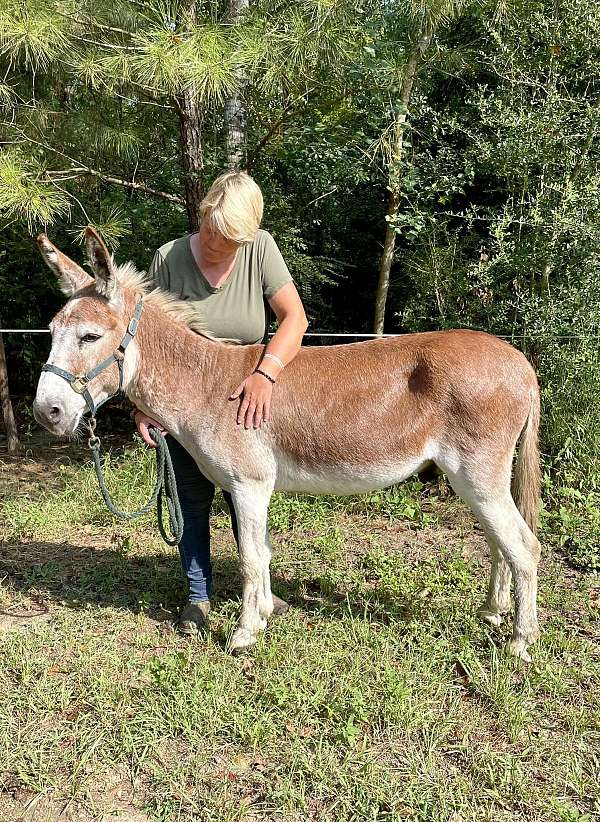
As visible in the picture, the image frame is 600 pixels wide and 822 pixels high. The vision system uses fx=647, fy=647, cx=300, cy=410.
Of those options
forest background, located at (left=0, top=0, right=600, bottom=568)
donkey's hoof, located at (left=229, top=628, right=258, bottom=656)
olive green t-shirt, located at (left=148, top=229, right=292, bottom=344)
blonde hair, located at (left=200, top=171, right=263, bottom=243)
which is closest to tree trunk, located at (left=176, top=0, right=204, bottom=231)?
forest background, located at (left=0, top=0, right=600, bottom=568)

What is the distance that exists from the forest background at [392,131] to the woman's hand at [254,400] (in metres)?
1.91

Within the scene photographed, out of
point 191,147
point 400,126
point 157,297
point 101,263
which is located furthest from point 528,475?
point 191,147

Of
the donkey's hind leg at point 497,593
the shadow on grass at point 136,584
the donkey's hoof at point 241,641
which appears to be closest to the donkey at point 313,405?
the donkey's hoof at point 241,641

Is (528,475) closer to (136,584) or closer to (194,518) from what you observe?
(194,518)

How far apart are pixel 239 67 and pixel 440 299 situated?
253cm

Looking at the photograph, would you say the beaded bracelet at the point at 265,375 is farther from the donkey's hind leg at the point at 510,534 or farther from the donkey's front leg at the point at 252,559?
the donkey's hind leg at the point at 510,534

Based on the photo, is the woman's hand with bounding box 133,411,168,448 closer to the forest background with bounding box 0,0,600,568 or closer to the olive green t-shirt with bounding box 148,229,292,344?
the olive green t-shirt with bounding box 148,229,292,344

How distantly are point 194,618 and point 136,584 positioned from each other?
2.46ft

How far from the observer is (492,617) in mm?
3549

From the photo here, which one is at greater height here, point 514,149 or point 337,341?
point 514,149

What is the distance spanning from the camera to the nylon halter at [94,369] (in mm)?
2928

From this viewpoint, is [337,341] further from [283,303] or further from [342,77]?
[283,303]

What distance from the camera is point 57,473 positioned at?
639cm

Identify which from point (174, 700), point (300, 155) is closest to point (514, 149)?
point (300, 155)
